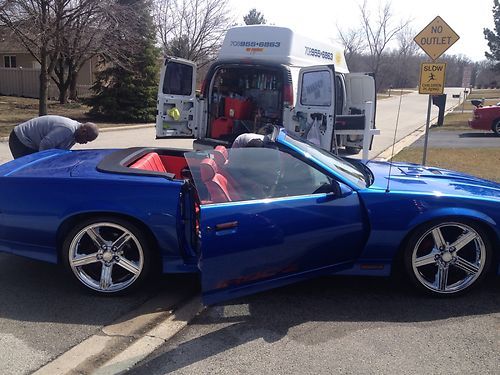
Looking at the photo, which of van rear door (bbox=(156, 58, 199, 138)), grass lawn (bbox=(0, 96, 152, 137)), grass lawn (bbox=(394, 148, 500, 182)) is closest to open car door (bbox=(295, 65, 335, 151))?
van rear door (bbox=(156, 58, 199, 138))

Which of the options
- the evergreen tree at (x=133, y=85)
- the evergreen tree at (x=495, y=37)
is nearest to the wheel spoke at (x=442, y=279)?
the evergreen tree at (x=133, y=85)

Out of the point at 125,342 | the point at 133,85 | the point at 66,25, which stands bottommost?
the point at 125,342

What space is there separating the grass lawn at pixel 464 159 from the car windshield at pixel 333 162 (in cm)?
569

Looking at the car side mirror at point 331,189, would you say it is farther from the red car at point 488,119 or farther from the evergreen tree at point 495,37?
the evergreen tree at point 495,37

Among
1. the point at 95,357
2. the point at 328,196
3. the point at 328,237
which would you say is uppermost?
the point at 328,196

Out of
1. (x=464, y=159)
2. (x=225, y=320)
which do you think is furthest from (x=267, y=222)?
(x=464, y=159)

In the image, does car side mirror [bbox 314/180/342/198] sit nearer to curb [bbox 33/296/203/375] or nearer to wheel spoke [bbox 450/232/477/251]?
wheel spoke [bbox 450/232/477/251]

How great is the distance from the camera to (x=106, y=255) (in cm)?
376

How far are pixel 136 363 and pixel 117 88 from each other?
18.8m

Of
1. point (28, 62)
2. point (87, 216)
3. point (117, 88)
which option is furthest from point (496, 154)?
point (28, 62)

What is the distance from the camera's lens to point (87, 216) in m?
3.73

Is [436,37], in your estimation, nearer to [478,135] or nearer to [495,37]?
[478,135]

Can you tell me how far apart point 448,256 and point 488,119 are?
16.0 metres

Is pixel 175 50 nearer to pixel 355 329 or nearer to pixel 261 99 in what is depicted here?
pixel 261 99
